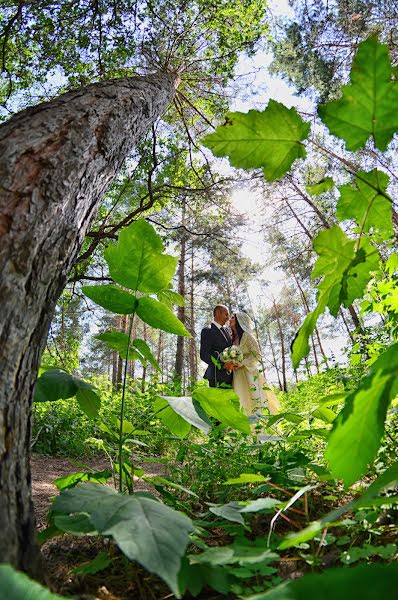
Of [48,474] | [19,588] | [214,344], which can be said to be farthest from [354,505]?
[214,344]

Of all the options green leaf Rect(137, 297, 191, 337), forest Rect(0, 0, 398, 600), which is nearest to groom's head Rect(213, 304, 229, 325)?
forest Rect(0, 0, 398, 600)

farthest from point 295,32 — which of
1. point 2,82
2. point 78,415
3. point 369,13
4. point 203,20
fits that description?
point 78,415

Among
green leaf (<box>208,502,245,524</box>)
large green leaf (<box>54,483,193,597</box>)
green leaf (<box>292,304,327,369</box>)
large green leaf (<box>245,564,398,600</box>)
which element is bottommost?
green leaf (<box>208,502,245,524</box>)

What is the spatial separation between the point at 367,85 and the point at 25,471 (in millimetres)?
1030

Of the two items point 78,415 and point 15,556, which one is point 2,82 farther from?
point 15,556

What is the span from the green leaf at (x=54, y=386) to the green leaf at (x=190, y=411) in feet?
1.00

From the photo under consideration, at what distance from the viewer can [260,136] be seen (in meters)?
0.90

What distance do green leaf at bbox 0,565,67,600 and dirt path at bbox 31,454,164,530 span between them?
1339 millimetres

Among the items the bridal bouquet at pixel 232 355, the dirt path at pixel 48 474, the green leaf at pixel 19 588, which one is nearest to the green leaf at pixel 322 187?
the green leaf at pixel 19 588

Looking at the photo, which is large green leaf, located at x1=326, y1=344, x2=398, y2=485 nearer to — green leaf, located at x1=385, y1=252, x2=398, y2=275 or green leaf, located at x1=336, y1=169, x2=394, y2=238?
green leaf, located at x1=336, y1=169, x2=394, y2=238

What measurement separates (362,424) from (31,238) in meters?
0.84

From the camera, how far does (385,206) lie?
974mm

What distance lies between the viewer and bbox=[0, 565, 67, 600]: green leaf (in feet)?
1.18

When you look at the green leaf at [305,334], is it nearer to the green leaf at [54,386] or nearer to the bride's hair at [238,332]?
the green leaf at [54,386]
